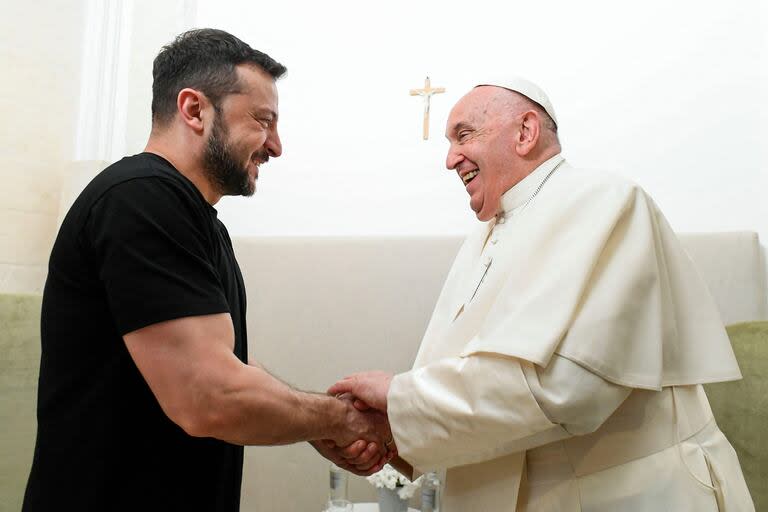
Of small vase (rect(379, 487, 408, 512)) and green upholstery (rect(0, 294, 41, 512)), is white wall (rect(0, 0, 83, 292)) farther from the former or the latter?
small vase (rect(379, 487, 408, 512))

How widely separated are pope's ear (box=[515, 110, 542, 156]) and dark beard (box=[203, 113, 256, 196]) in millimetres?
952

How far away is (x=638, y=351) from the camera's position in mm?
1773

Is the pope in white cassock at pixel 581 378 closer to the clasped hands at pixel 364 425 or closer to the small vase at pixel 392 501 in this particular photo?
the clasped hands at pixel 364 425

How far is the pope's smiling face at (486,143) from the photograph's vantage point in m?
2.42

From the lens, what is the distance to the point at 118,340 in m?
1.59

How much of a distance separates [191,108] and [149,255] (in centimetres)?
62

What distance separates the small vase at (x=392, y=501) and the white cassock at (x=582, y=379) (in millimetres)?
750

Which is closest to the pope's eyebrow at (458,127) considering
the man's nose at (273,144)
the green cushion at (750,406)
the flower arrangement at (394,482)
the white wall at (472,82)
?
the man's nose at (273,144)

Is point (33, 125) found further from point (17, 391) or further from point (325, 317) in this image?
point (325, 317)

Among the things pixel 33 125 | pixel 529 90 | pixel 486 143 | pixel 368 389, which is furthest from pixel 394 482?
pixel 33 125

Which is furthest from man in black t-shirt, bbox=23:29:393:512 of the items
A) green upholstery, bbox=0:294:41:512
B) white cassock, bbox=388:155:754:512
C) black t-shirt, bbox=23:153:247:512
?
green upholstery, bbox=0:294:41:512

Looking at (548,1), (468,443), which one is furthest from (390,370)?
(548,1)

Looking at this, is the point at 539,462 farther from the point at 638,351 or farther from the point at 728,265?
the point at 728,265

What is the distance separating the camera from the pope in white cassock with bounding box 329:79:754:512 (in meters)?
1.71
